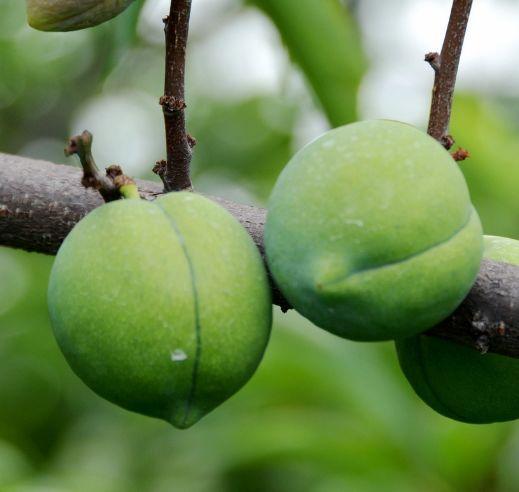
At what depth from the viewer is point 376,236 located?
4.34ft

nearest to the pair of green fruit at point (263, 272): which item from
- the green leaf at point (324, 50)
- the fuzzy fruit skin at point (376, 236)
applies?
the fuzzy fruit skin at point (376, 236)

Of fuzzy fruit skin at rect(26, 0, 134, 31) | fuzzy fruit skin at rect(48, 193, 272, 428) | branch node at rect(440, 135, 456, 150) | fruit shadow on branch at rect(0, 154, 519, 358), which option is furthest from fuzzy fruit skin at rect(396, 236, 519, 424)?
fuzzy fruit skin at rect(26, 0, 134, 31)

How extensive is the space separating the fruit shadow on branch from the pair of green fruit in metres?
0.18

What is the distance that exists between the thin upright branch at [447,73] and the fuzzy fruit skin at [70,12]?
66 centimetres

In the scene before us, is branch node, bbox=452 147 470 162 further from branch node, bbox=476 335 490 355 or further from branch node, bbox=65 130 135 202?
branch node, bbox=65 130 135 202

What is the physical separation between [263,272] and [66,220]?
57 cm

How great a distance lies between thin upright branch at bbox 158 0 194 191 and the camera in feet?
5.41

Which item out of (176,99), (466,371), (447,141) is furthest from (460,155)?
(176,99)

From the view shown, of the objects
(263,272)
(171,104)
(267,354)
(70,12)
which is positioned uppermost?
(70,12)

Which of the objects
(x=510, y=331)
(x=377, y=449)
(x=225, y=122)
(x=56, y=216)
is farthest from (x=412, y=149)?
(x=225, y=122)

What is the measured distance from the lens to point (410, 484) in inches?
125

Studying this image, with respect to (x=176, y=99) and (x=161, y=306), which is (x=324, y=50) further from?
(x=161, y=306)

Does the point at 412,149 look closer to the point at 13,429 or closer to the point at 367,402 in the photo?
the point at 367,402

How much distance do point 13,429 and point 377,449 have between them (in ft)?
7.90
